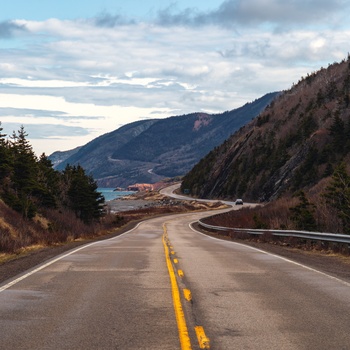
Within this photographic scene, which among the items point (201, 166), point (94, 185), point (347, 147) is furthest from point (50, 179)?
point (201, 166)

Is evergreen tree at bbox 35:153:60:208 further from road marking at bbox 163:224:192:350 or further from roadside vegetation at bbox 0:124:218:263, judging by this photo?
road marking at bbox 163:224:192:350

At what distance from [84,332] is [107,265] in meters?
7.38

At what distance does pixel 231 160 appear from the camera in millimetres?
107062

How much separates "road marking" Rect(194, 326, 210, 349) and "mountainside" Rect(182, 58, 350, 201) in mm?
53610

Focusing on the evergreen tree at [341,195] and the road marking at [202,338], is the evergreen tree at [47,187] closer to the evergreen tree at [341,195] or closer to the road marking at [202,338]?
the evergreen tree at [341,195]

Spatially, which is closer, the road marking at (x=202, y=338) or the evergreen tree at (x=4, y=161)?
the road marking at (x=202, y=338)

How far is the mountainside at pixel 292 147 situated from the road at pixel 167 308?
48992 mm

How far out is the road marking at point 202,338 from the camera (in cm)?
604

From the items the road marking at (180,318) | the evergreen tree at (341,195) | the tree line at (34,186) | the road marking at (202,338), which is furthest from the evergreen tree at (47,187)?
the road marking at (202,338)

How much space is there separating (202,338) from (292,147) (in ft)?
262

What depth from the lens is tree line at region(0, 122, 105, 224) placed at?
3457 cm

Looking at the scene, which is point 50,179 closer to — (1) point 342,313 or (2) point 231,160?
(1) point 342,313

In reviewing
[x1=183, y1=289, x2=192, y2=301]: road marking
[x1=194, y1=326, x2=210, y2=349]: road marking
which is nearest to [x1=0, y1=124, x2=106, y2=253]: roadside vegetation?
[x1=183, y1=289, x2=192, y2=301]: road marking

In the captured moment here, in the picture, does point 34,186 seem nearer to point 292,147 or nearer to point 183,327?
point 183,327
